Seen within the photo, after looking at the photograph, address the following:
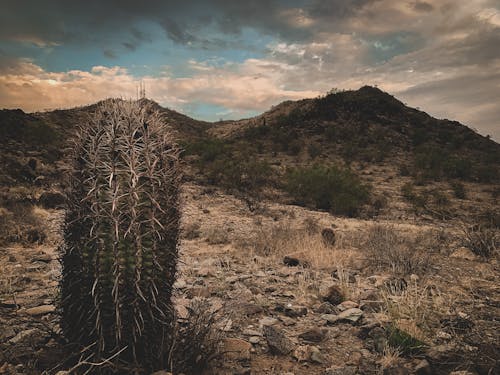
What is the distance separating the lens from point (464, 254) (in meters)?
6.88

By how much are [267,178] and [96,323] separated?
14216 millimetres

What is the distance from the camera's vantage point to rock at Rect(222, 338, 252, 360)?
321cm

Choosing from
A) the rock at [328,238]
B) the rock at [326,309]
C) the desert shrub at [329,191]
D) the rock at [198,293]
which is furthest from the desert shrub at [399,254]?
the desert shrub at [329,191]

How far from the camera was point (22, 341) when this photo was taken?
10.1 feet

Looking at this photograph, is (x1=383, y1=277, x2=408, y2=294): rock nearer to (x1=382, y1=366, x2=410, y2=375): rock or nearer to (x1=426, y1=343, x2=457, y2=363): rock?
(x1=426, y1=343, x2=457, y2=363): rock

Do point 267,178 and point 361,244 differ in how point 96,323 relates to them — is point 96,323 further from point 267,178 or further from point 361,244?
point 267,178

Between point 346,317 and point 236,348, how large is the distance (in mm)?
1302

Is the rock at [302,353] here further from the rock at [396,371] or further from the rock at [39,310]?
the rock at [39,310]

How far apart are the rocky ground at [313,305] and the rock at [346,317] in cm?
1

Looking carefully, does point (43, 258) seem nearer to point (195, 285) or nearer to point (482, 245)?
point (195, 285)

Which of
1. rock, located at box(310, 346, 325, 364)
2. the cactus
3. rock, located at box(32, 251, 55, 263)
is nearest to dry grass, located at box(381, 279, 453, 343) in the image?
rock, located at box(310, 346, 325, 364)

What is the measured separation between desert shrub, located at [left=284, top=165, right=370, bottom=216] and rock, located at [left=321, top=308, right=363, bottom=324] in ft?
30.2

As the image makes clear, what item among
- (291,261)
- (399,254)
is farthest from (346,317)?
(399,254)

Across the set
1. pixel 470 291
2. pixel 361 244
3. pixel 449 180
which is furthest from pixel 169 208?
pixel 449 180
